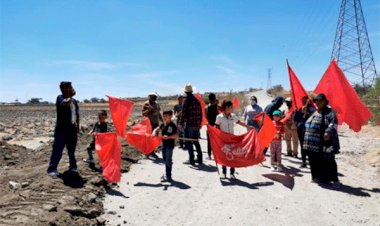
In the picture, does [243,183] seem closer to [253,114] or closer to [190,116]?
[190,116]

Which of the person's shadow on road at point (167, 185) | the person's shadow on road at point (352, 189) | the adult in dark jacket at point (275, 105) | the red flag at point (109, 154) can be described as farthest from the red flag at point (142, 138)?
the person's shadow on road at point (352, 189)

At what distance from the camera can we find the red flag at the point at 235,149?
8578mm

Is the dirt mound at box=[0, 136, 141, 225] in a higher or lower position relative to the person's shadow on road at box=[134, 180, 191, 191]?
higher

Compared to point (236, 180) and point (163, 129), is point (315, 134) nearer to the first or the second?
point (236, 180)

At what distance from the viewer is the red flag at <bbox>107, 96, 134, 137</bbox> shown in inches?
331

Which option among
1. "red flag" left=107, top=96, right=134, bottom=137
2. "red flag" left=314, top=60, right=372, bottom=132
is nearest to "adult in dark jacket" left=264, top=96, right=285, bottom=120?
"red flag" left=314, top=60, right=372, bottom=132

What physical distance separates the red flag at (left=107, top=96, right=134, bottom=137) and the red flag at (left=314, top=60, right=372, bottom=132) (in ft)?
16.8

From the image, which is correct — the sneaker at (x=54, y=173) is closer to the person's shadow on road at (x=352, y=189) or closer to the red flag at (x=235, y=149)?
the red flag at (x=235, y=149)

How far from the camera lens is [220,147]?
8.67m

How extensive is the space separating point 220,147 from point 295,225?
10.8 ft

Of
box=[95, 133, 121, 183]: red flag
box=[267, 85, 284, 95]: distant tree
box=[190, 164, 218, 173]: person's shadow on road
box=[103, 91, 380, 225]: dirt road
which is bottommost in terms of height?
box=[103, 91, 380, 225]: dirt road

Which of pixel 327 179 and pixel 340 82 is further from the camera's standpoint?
pixel 340 82

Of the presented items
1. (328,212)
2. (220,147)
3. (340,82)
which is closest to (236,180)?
(220,147)

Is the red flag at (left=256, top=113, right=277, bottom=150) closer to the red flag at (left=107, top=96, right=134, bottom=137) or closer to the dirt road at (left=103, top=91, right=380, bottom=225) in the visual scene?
the dirt road at (left=103, top=91, right=380, bottom=225)
